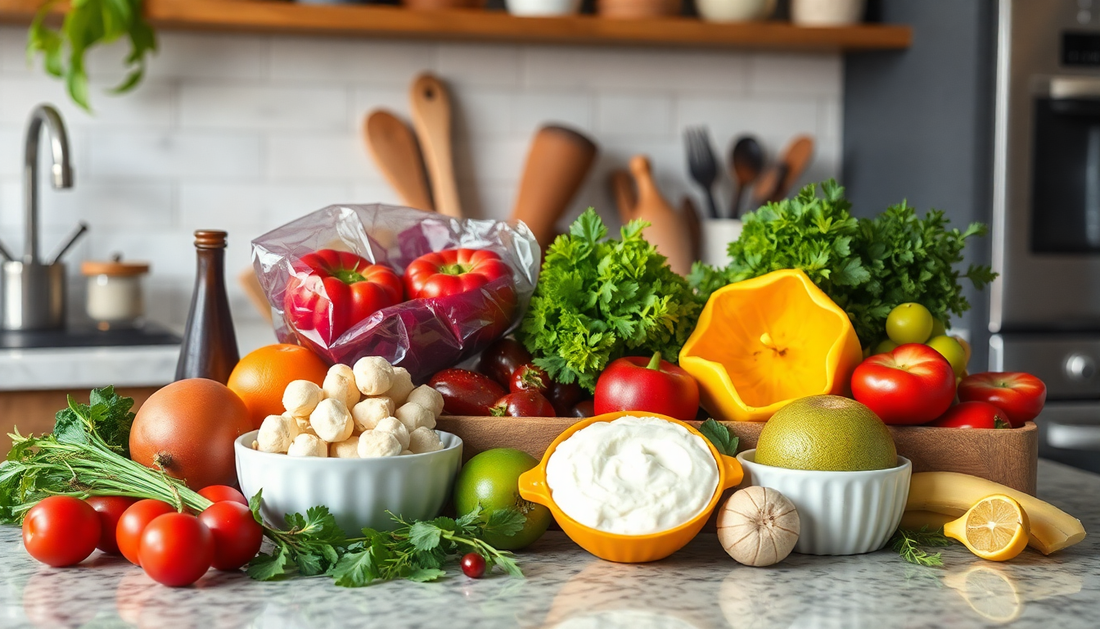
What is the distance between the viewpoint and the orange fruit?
40.1 inches

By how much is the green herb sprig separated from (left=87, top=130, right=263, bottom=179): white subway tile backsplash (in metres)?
1.99

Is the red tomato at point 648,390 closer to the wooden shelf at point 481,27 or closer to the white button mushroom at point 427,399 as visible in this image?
the white button mushroom at point 427,399

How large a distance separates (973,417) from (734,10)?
1.72 meters

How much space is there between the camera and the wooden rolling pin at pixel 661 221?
258 cm

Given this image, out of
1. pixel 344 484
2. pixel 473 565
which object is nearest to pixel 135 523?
pixel 344 484

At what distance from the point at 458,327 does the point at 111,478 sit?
36 centimetres

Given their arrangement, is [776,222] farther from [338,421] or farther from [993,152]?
[993,152]

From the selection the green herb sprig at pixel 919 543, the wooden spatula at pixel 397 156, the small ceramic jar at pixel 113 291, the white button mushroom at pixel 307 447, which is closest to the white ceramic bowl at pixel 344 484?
the white button mushroom at pixel 307 447

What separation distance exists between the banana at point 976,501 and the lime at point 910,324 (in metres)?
0.18

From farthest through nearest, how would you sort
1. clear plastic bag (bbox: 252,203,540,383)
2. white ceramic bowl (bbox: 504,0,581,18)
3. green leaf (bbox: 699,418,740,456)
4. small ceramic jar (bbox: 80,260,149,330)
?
white ceramic bowl (bbox: 504,0,581,18) → small ceramic jar (bbox: 80,260,149,330) → clear plastic bag (bbox: 252,203,540,383) → green leaf (bbox: 699,418,740,456)

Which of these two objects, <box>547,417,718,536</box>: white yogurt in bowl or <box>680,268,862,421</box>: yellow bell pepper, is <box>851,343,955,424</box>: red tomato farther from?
<box>547,417,718,536</box>: white yogurt in bowl

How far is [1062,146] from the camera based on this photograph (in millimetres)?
2283

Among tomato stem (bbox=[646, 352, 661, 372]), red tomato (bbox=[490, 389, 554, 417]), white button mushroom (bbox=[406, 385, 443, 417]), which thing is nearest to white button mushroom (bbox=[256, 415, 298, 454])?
white button mushroom (bbox=[406, 385, 443, 417])

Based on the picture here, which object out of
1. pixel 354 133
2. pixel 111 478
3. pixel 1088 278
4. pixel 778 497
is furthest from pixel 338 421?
pixel 1088 278
